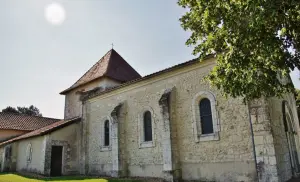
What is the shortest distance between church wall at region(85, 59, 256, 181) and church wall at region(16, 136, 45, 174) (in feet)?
11.1

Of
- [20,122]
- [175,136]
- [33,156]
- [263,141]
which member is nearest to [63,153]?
[33,156]

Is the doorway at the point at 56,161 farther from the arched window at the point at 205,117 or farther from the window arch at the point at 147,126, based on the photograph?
the arched window at the point at 205,117

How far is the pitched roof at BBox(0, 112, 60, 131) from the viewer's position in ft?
90.6

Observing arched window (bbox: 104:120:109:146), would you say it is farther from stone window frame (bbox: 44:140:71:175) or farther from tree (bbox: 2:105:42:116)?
tree (bbox: 2:105:42:116)

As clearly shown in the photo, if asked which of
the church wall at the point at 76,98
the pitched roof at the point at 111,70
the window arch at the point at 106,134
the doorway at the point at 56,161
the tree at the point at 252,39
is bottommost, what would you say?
the doorway at the point at 56,161

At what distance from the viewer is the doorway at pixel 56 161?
1720cm

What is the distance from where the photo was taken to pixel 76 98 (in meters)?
22.6

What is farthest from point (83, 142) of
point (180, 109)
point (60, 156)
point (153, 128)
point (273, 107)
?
point (273, 107)

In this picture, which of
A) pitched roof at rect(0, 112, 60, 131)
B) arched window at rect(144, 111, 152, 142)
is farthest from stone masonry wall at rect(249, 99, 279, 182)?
pitched roof at rect(0, 112, 60, 131)

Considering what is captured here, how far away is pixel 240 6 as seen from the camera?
5641mm

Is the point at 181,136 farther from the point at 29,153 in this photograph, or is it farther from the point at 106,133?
the point at 29,153

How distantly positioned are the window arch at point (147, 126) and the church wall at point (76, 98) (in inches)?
281

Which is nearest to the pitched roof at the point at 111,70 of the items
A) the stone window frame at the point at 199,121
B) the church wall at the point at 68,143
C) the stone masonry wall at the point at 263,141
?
the church wall at the point at 68,143

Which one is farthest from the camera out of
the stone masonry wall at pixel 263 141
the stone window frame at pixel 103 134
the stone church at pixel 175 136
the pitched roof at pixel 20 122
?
the pitched roof at pixel 20 122
